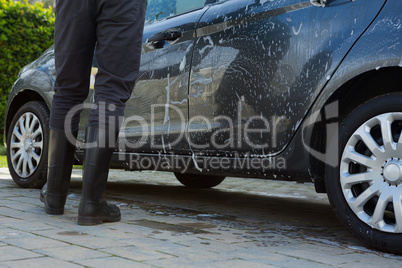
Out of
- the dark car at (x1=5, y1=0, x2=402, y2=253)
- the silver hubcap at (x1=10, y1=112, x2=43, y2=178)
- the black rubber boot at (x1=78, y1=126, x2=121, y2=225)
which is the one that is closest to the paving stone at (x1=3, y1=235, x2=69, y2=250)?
the black rubber boot at (x1=78, y1=126, x2=121, y2=225)

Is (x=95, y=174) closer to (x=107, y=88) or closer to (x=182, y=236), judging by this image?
(x=107, y=88)

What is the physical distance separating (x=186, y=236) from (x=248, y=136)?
2.19 ft

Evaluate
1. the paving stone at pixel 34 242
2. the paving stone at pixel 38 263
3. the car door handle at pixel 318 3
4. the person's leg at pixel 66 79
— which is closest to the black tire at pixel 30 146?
the person's leg at pixel 66 79

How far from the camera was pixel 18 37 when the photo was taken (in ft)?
31.7

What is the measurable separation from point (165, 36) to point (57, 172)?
3.63 ft

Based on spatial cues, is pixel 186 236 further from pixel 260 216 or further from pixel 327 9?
pixel 327 9

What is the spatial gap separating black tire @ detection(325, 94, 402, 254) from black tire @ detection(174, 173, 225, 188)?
2540 millimetres

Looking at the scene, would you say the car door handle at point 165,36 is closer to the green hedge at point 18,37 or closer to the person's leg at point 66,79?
the person's leg at point 66,79

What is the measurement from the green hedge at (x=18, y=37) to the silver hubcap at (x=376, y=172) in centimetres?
779

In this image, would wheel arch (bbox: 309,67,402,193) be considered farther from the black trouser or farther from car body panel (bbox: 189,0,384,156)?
the black trouser

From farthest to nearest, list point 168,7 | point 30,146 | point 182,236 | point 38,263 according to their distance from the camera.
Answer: point 30,146, point 168,7, point 182,236, point 38,263

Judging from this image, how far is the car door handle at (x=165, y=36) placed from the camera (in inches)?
143

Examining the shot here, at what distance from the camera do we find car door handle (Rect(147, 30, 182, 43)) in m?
3.63

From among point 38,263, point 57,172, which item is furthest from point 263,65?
point 38,263
